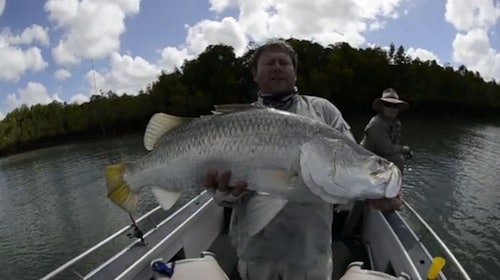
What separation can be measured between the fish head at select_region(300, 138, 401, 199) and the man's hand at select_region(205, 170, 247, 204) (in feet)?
1.33

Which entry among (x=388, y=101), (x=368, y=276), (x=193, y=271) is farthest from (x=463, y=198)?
(x=193, y=271)

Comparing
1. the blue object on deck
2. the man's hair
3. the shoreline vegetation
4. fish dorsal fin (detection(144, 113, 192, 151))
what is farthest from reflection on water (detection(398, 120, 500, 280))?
the shoreline vegetation

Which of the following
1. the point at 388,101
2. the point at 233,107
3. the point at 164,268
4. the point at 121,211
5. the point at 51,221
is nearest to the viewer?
the point at 233,107

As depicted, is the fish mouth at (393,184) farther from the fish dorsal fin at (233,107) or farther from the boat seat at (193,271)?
the boat seat at (193,271)

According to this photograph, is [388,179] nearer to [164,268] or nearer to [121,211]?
[164,268]

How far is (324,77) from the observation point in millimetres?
64250

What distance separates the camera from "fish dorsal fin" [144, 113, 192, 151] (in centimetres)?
252

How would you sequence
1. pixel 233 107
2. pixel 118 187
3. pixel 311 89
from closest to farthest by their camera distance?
pixel 233 107
pixel 118 187
pixel 311 89

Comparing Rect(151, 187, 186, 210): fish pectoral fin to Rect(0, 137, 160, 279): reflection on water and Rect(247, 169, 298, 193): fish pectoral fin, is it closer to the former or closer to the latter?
Rect(247, 169, 298, 193): fish pectoral fin

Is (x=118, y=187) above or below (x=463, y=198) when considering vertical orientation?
above

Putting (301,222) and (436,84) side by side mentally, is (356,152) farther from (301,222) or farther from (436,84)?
(436,84)

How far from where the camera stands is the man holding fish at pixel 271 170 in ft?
6.82

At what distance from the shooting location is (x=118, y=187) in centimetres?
252

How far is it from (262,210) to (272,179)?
0.21 m
